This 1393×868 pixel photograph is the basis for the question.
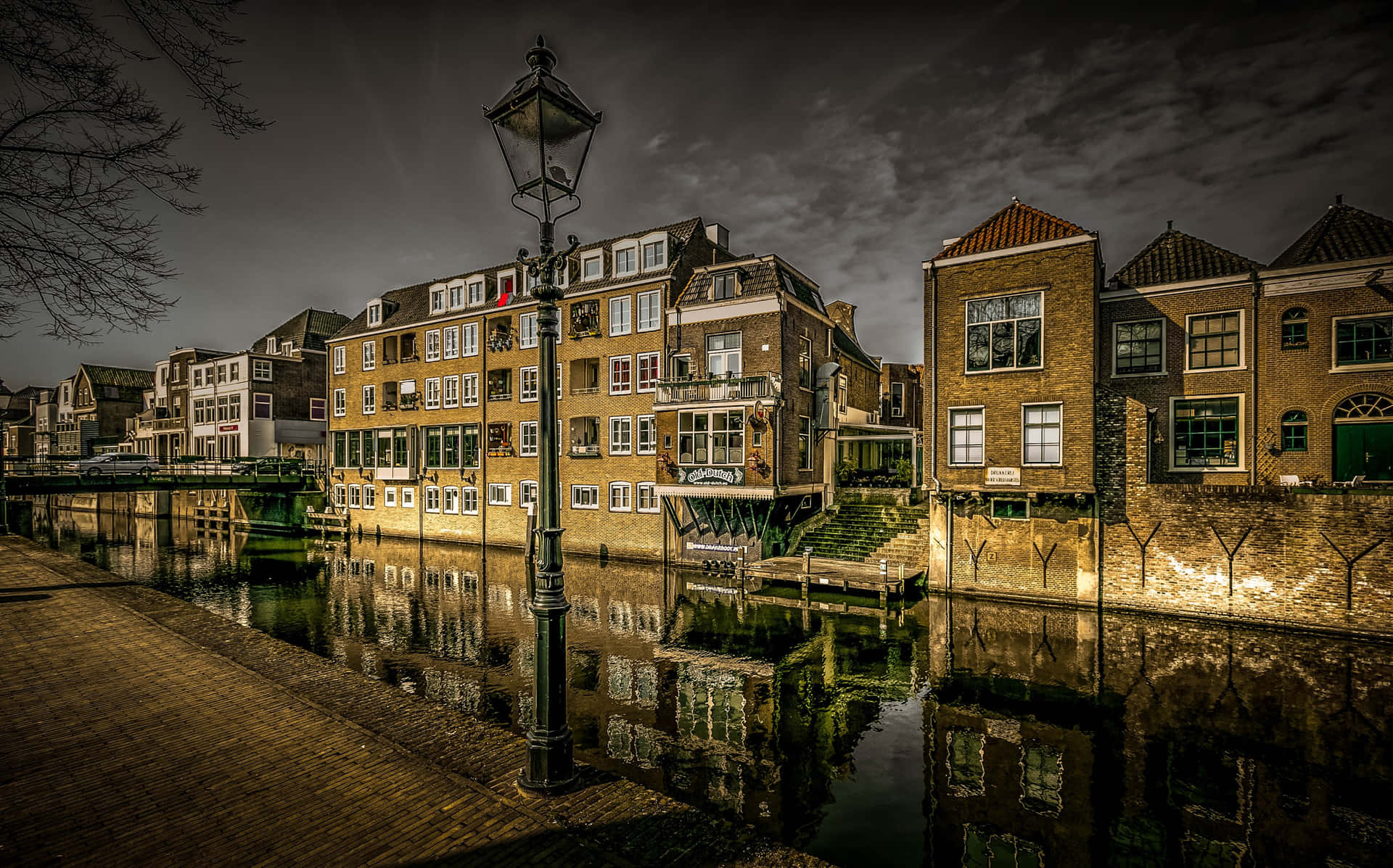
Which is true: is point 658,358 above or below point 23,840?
above

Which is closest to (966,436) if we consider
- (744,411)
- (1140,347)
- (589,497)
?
(1140,347)

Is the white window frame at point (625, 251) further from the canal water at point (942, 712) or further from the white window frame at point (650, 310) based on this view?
the canal water at point (942, 712)

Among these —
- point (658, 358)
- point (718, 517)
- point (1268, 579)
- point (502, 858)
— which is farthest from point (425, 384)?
point (1268, 579)

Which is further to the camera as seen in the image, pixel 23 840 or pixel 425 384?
pixel 425 384

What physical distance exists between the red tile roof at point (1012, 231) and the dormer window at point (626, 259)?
47.0 ft

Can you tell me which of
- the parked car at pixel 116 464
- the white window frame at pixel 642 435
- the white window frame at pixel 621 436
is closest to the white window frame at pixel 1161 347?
the white window frame at pixel 642 435

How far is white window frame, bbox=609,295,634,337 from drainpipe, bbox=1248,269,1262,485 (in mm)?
23294

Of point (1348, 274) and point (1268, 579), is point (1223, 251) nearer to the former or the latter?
point (1348, 274)

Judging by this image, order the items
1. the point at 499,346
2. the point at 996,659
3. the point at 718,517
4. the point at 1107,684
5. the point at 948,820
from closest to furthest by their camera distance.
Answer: the point at 948,820, the point at 1107,684, the point at 996,659, the point at 718,517, the point at 499,346

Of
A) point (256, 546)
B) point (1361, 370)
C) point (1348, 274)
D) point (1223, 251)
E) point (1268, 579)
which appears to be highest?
point (1223, 251)

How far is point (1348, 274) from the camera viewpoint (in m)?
18.7

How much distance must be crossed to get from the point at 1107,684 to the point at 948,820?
7.32m

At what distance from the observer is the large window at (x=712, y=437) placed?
2525 cm

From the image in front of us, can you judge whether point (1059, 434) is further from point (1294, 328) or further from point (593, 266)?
point (593, 266)
